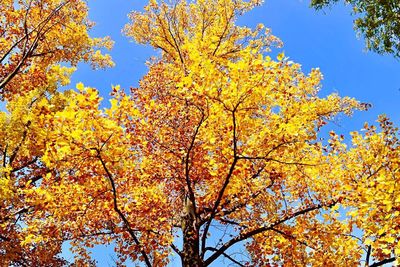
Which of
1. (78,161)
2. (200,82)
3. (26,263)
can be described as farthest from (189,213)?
(26,263)

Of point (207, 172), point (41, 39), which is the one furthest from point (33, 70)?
point (207, 172)

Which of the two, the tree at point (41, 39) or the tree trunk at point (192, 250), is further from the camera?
the tree at point (41, 39)

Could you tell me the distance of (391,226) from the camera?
5.80 meters

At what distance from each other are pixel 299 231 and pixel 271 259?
0.95 meters

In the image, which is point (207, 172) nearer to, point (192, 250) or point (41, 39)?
point (192, 250)

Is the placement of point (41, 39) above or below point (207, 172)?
above

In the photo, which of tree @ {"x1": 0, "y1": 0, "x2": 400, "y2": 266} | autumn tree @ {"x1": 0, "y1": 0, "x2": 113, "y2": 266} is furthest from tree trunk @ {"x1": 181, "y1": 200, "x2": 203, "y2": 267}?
autumn tree @ {"x1": 0, "y1": 0, "x2": 113, "y2": 266}

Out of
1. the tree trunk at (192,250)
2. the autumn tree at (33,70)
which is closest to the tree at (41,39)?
the autumn tree at (33,70)

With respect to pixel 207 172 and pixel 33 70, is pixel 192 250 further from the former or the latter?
pixel 33 70

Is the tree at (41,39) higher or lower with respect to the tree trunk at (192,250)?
higher

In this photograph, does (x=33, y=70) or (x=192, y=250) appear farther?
(x=33, y=70)

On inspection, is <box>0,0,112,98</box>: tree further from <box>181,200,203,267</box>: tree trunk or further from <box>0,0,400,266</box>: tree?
<box>181,200,203,267</box>: tree trunk

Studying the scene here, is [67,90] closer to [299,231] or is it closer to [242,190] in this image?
[242,190]

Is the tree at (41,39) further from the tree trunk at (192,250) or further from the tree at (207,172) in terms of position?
the tree trunk at (192,250)
